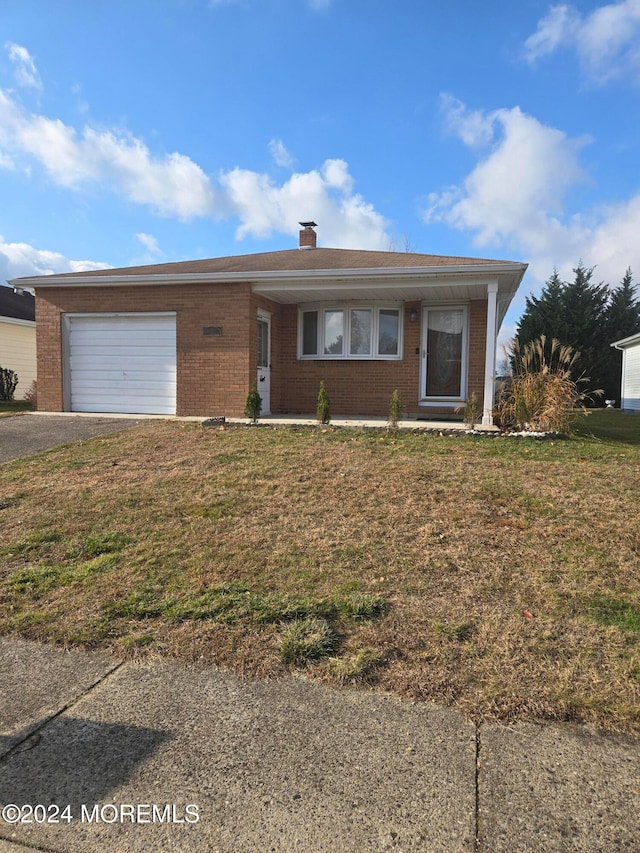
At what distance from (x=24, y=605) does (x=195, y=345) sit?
327 inches

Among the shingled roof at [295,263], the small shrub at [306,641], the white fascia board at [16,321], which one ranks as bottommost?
the small shrub at [306,641]

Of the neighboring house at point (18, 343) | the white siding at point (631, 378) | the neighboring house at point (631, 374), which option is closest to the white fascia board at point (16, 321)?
the neighboring house at point (18, 343)

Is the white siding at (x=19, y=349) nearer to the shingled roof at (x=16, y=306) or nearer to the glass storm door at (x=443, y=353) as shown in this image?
the shingled roof at (x=16, y=306)

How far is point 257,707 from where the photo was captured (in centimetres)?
262

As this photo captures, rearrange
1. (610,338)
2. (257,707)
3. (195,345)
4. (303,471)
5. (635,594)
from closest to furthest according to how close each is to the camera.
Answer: (257,707)
(635,594)
(303,471)
(195,345)
(610,338)

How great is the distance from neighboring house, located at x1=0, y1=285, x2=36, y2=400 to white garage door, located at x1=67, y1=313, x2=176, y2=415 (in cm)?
802

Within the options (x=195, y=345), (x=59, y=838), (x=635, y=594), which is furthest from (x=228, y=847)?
(x=195, y=345)

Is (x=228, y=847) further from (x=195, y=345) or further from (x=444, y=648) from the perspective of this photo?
(x=195, y=345)

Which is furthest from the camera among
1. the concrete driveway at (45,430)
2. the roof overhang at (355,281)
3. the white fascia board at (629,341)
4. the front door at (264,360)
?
the white fascia board at (629,341)

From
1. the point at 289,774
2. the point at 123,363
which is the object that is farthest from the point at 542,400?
the point at 123,363

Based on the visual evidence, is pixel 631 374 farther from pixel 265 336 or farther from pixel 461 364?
pixel 265 336

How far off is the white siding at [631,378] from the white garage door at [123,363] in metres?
16.3

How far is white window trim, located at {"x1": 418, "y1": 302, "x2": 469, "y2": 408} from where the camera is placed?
1202 centimetres

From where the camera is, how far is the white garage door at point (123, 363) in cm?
1178
